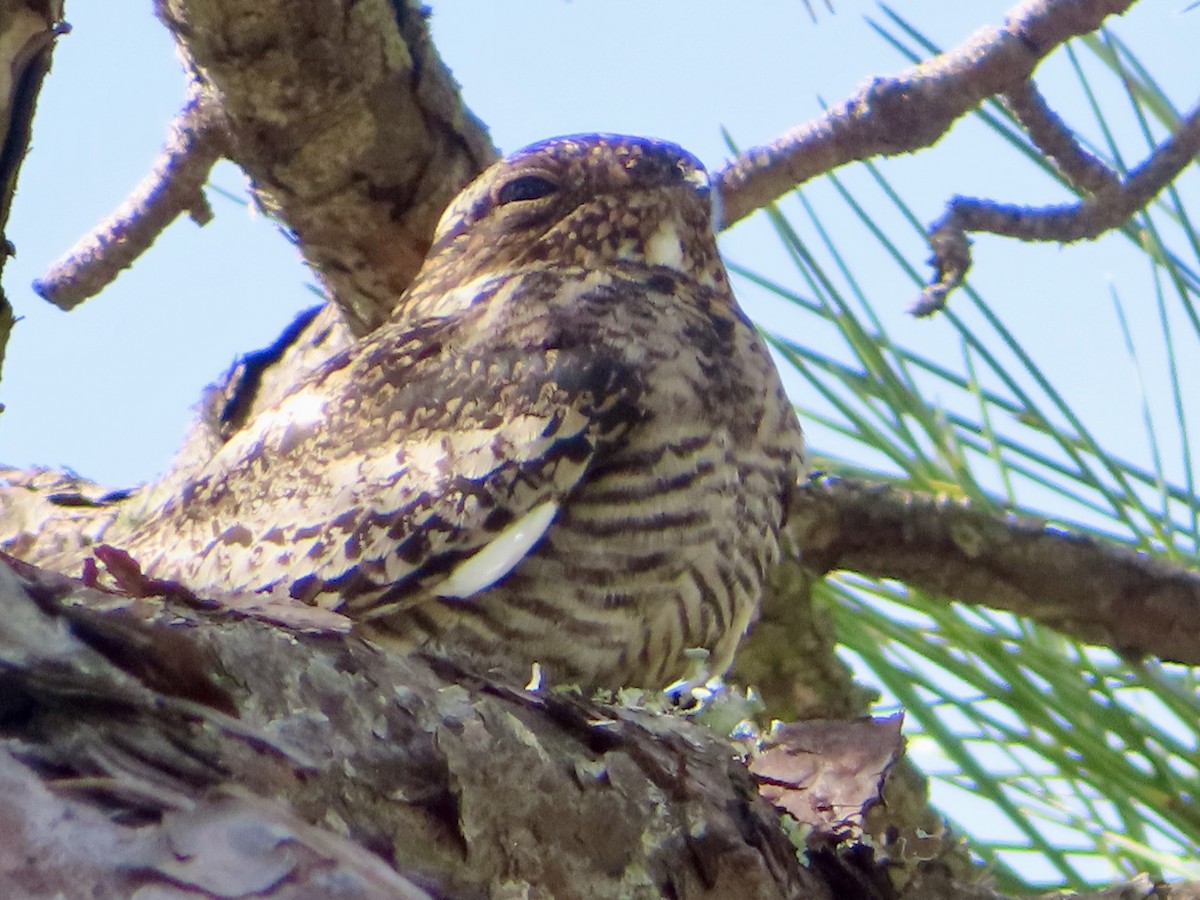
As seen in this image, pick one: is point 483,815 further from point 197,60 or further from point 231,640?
point 197,60

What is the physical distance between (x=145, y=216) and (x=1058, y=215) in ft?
3.93

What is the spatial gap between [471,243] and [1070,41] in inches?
30.9

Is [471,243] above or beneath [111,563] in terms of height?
above

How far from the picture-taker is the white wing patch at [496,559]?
4.87 ft

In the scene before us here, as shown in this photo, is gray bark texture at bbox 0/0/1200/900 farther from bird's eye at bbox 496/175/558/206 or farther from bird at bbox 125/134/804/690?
bird's eye at bbox 496/175/558/206

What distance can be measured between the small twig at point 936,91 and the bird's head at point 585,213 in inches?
7.1

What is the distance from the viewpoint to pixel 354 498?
1599mm

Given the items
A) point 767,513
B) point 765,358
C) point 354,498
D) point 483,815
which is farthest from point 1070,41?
point 483,815

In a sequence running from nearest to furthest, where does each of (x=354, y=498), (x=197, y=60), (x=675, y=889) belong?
(x=675, y=889) < (x=354, y=498) < (x=197, y=60)

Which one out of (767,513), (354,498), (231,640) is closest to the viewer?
(231,640)

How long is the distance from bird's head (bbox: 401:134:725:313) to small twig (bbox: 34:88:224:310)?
342 millimetres

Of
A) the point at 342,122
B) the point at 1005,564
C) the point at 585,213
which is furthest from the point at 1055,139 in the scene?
the point at 342,122

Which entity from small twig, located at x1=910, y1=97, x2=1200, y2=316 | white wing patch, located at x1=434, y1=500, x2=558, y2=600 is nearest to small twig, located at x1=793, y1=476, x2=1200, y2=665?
small twig, located at x1=910, y1=97, x2=1200, y2=316

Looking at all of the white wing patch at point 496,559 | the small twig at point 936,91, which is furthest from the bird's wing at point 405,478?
the small twig at point 936,91
